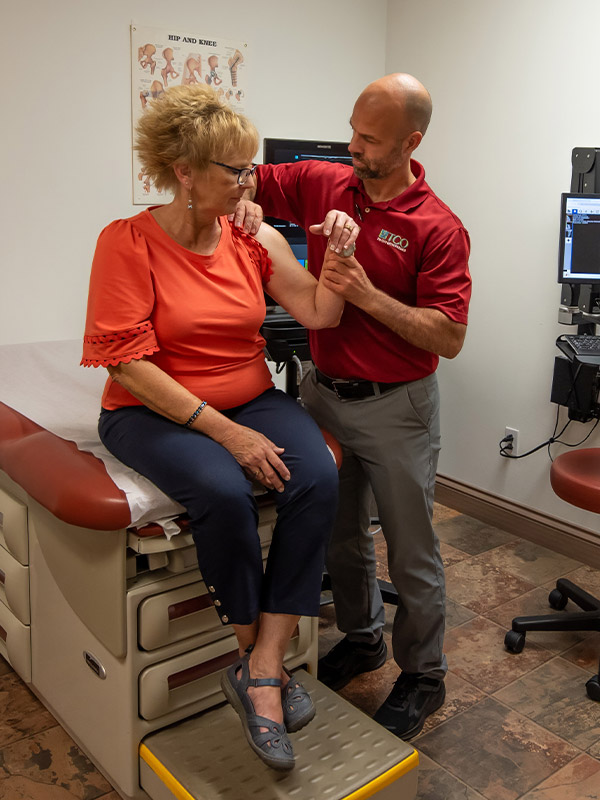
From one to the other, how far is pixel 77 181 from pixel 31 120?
10.2 inches

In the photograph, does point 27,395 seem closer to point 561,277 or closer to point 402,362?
point 402,362

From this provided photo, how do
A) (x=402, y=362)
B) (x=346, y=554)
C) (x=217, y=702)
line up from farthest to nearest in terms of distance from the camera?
(x=346, y=554), (x=402, y=362), (x=217, y=702)

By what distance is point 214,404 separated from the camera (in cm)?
187

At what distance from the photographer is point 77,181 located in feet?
9.86

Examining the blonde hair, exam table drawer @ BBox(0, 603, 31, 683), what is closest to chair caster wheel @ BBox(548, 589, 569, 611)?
exam table drawer @ BBox(0, 603, 31, 683)

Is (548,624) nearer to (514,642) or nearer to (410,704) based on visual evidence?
(514,642)

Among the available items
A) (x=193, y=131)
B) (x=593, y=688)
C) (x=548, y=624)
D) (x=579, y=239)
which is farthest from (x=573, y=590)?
(x=193, y=131)

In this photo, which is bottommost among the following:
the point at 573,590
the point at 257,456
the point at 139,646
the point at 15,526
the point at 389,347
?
the point at 573,590

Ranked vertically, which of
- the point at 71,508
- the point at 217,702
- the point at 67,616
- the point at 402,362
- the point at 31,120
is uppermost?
the point at 31,120

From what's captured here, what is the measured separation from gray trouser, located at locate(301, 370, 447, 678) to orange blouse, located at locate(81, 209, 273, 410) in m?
0.27

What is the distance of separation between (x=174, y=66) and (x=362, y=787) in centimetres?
258

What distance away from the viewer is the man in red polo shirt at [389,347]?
1921mm

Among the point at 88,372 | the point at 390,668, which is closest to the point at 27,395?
the point at 88,372

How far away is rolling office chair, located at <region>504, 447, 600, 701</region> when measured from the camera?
2.32 m
